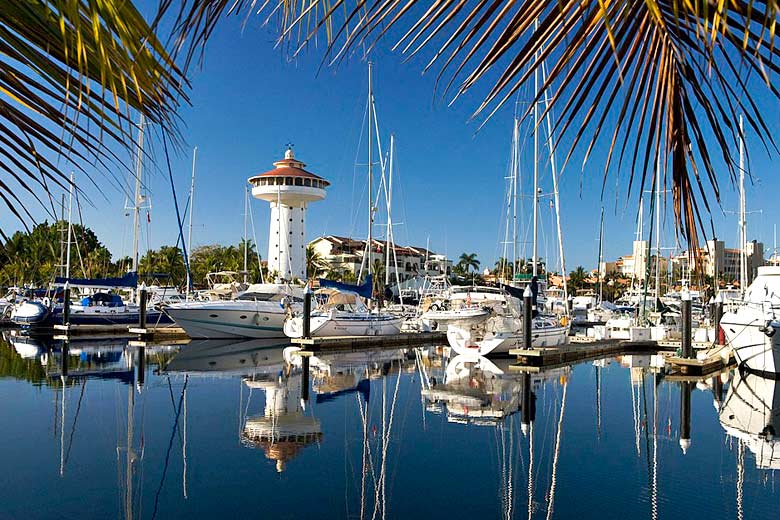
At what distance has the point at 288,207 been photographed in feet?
210

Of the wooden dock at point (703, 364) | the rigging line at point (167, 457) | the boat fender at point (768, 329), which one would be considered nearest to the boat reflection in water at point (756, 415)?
the wooden dock at point (703, 364)

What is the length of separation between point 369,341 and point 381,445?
1757 cm

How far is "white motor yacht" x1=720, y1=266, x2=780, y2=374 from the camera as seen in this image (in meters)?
18.8

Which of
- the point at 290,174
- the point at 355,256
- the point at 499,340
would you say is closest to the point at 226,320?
the point at 499,340

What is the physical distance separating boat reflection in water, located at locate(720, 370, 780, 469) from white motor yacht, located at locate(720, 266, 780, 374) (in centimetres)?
49

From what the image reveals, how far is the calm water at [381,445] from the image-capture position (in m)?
9.06

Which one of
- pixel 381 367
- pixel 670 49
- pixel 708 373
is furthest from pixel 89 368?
pixel 670 49

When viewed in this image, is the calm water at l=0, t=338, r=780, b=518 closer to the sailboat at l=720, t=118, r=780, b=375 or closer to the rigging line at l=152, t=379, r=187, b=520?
the rigging line at l=152, t=379, r=187, b=520

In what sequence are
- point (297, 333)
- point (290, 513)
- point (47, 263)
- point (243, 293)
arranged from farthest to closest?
point (47, 263) → point (243, 293) → point (297, 333) → point (290, 513)

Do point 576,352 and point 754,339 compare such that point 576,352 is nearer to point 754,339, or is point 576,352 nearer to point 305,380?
point 754,339

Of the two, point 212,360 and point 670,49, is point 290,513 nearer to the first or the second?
point 670,49

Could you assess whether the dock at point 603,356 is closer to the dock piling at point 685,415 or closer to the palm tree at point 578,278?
the dock piling at point 685,415

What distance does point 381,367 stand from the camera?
23844 millimetres

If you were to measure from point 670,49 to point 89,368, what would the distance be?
76.3 feet
